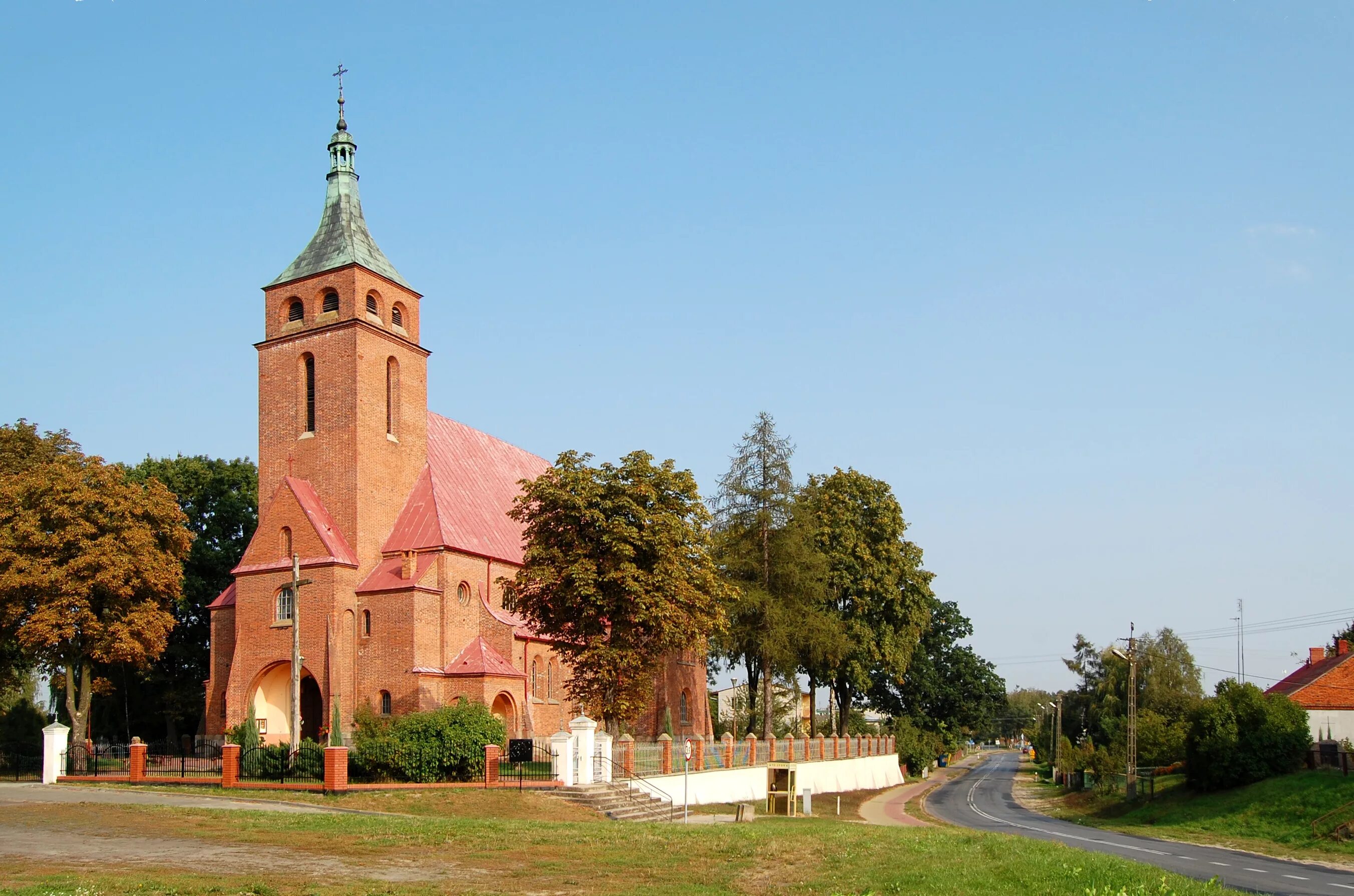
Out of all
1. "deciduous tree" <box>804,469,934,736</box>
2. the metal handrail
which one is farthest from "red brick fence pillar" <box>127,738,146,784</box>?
"deciduous tree" <box>804,469,934,736</box>

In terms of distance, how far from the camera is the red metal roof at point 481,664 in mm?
35562

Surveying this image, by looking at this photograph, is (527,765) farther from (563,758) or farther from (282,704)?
(282,704)

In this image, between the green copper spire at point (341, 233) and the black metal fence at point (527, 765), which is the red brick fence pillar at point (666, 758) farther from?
the green copper spire at point (341, 233)

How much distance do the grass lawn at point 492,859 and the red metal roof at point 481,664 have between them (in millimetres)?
13460

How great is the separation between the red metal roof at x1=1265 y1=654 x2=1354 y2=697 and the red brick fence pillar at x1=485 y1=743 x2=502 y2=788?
110 feet

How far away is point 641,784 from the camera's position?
1149 inches

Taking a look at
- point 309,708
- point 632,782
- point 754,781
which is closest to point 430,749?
point 632,782

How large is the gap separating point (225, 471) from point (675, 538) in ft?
81.3

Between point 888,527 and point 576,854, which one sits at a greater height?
point 888,527

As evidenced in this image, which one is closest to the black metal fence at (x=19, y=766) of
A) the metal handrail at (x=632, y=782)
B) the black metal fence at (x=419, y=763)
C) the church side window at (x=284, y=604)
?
the church side window at (x=284, y=604)

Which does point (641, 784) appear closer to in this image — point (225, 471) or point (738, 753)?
point (738, 753)

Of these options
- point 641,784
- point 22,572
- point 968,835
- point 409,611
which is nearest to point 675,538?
point 641,784

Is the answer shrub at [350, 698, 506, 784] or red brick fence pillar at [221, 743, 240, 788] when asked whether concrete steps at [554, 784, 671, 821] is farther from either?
red brick fence pillar at [221, 743, 240, 788]

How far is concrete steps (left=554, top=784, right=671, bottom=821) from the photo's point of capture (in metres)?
26.0
